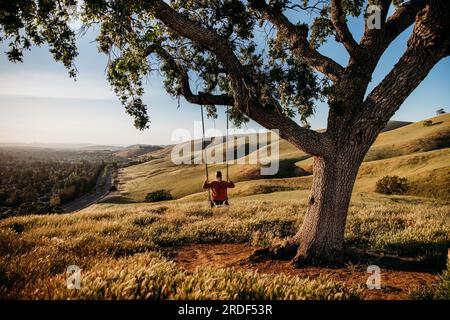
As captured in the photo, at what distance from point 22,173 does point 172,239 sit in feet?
584

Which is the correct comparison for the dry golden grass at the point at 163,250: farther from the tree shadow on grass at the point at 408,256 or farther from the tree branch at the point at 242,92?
the tree branch at the point at 242,92

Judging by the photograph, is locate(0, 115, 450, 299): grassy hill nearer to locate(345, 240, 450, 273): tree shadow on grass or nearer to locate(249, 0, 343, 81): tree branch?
locate(345, 240, 450, 273): tree shadow on grass

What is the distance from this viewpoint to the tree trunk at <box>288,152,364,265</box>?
340 inches

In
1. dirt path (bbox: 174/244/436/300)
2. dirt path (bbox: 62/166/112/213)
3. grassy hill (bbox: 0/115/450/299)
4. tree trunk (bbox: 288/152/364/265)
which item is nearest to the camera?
grassy hill (bbox: 0/115/450/299)

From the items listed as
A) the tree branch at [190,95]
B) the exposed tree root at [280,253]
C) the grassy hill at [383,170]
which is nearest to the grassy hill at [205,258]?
the exposed tree root at [280,253]

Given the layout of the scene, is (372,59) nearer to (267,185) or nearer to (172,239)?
(172,239)

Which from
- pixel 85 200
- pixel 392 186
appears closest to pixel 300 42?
pixel 392 186

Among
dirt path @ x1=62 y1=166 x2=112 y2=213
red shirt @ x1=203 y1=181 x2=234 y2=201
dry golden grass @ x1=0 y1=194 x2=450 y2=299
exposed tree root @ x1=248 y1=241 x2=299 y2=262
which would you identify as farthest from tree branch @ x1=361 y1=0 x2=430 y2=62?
dirt path @ x1=62 y1=166 x2=112 y2=213

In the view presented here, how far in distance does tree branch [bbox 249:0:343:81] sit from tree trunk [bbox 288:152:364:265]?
273cm

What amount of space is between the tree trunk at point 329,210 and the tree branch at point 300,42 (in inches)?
107

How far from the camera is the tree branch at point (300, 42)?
9195 millimetres

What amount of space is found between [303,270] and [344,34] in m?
7.16
